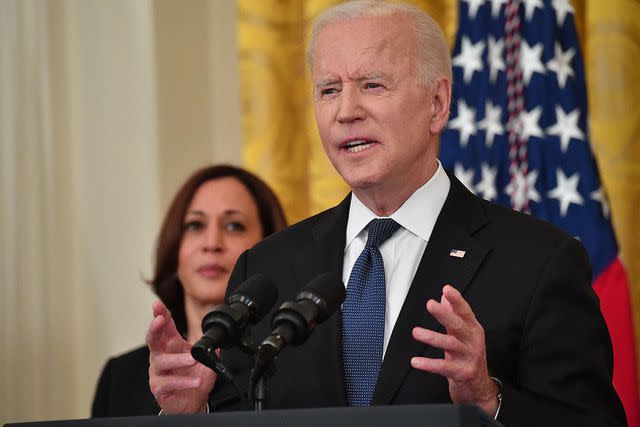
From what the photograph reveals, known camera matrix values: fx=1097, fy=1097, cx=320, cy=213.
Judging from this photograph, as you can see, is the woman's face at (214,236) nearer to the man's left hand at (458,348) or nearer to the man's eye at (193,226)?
the man's eye at (193,226)

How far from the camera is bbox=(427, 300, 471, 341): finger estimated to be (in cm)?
193

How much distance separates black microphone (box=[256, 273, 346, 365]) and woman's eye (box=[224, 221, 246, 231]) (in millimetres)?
2160

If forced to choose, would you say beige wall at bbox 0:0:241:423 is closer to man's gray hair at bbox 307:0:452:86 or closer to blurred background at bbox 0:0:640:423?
blurred background at bbox 0:0:640:423

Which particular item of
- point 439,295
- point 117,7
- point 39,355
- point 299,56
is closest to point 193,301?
point 39,355

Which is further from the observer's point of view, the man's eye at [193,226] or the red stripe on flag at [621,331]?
the man's eye at [193,226]

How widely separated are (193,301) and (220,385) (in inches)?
65.5

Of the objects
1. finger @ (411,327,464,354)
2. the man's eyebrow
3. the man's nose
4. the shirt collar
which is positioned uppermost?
the man's eyebrow

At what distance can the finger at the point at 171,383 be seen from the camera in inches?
89.4

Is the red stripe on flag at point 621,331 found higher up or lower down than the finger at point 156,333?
lower down

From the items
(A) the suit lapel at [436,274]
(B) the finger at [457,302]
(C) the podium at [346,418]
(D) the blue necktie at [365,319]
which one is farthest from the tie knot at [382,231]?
(C) the podium at [346,418]

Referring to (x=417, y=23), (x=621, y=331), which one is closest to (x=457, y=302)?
(x=417, y=23)

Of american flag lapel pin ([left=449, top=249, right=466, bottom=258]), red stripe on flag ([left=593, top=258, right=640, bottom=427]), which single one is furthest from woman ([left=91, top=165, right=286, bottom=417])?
american flag lapel pin ([left=449, top=249, right=466, bottom=258])

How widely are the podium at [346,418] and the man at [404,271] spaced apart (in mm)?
389

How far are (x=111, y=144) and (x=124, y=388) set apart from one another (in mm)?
1338
